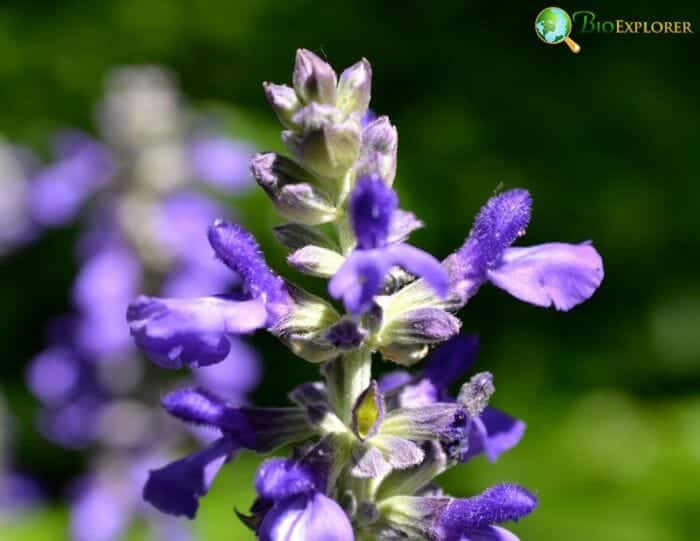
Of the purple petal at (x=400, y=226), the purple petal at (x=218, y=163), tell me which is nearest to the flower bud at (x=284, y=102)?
the purple petal at (x=400, y=226)

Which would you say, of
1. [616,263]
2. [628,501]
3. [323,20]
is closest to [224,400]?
[628,501]

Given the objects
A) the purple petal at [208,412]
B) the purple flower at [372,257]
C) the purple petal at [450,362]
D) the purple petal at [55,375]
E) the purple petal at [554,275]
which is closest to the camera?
the purple flower at [372,257]

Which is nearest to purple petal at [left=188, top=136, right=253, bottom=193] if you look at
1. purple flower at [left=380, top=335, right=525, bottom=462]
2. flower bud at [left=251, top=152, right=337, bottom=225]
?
purple flower at [left=380, top=335, right=525, bottom=462]

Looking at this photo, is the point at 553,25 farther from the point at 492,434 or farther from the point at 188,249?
the point at 492,434

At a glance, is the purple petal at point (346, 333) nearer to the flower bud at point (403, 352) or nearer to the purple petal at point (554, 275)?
the flower bud at point (403, 352)

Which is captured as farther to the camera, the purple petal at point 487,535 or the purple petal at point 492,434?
the purple petal at point 492,434

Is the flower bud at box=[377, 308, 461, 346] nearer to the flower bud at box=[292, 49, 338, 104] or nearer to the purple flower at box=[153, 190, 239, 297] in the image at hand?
the flower bud at box=[292, 49, 338, 104]

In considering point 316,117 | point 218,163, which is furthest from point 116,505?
point 316,117
